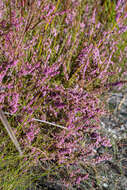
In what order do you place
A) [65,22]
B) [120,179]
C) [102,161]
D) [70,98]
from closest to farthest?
[70,98] → [120,179] → [102,161] → [65,22]

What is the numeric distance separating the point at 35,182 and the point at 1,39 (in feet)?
3.81

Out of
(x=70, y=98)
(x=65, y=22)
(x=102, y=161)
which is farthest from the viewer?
(x=65, y=22)

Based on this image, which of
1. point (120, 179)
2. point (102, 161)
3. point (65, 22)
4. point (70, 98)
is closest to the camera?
point (70, 98)

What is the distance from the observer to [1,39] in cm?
163

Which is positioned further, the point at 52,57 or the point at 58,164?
the point at 52,57

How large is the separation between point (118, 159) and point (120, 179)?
0.20 m

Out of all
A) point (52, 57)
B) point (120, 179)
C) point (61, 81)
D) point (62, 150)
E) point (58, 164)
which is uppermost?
point (52, 57)

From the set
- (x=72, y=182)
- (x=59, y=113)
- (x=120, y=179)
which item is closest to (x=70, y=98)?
(x=59, y=113)

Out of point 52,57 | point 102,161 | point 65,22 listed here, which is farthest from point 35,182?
point 65,22

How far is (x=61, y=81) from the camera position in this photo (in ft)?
6.47

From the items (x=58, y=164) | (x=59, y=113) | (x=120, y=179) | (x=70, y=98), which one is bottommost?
(x=120, y=179)

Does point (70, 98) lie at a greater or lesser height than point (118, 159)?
greater

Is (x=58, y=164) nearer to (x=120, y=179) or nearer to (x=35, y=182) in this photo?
(x=35, y=182)

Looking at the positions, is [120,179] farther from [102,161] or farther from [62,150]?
[62,150]
